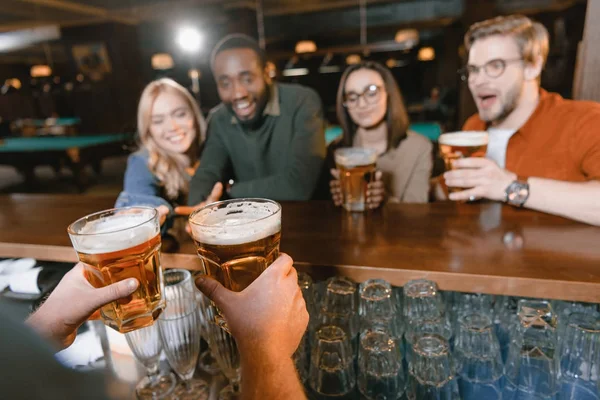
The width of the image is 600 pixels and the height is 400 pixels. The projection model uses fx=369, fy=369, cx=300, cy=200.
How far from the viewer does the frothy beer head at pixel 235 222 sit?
703 millimetres

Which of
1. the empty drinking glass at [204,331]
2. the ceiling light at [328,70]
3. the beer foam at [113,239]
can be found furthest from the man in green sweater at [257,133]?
the ceiling light at [328,70]

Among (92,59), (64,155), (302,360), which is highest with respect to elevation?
(92,59)

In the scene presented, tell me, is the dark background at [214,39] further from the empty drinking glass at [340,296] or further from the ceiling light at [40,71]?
the empty drinking glass at [340,296]

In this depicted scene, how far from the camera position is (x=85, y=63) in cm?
807

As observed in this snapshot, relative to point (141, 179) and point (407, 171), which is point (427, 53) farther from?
point (141, 179)

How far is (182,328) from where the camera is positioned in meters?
1.09

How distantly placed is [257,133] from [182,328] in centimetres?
149

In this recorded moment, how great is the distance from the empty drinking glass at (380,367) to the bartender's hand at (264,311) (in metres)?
0.40

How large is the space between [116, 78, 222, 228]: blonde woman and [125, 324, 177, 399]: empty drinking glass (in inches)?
40.0

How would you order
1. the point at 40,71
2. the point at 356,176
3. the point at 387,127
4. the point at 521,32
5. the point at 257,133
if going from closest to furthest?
the point at 356,176 < the point at 521,32 < the point at 387,127 < the point at 257,133 < the point at 40,71

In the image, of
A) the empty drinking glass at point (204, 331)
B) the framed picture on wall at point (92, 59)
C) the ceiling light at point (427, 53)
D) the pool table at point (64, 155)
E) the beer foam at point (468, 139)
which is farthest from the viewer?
the ceiling light at point (427, 53)

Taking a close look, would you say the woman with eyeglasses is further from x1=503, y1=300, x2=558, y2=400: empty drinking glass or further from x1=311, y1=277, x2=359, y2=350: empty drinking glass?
x1=503, y1=300, x2=558, y2=400: empty drinking glass

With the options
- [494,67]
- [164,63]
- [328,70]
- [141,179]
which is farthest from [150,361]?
[328,70]

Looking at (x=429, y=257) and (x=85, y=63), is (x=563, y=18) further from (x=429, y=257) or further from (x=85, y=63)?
(x=85, y=63)
